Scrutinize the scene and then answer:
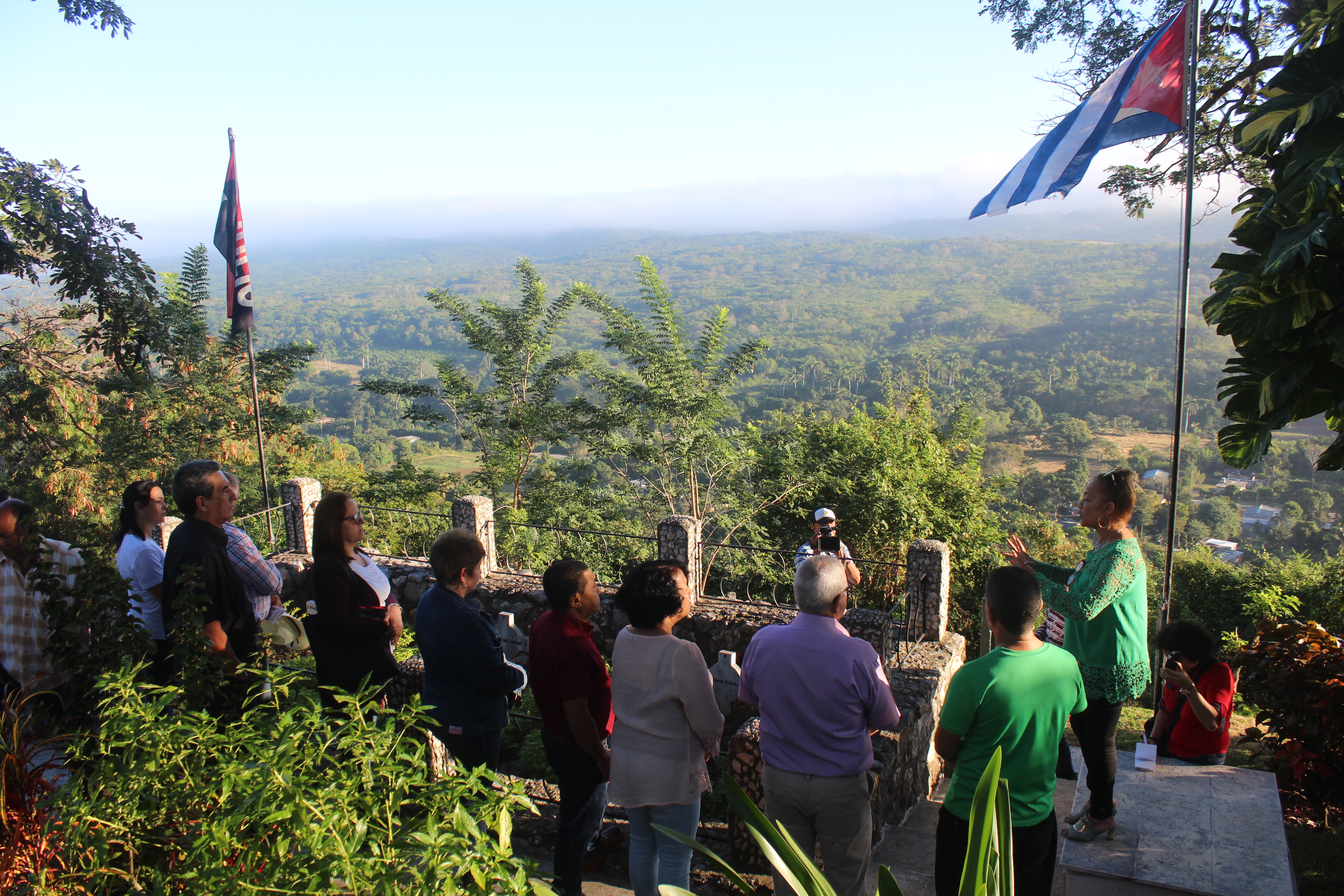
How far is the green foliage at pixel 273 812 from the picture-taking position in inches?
60.1

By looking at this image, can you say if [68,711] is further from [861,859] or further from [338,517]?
[861,859]

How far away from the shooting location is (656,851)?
116 inches

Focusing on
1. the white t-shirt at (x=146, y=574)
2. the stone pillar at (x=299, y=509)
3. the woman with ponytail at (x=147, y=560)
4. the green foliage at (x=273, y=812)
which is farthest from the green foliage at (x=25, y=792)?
the stone pillar at (x=299, y=509)

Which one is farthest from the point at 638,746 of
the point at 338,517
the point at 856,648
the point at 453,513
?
the point at 453,513

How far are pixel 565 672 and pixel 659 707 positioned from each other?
384 millimetres

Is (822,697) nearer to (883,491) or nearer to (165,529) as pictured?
(165,529)

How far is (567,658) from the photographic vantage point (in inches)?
116

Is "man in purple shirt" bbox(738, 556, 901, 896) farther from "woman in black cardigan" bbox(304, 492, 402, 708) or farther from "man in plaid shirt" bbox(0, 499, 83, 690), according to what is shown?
"man in plaid shirt" bbox(0, 499, 83, 690)

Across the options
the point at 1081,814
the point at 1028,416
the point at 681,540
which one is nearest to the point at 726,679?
the point at 681,540

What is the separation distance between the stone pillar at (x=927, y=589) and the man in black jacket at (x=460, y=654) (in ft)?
11.1

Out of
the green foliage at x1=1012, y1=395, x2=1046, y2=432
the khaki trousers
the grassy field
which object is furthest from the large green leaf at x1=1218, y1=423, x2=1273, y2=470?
the green foliage at x1=1012, y1=395, x2=1046, y2=432

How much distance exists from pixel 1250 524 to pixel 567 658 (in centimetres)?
5747

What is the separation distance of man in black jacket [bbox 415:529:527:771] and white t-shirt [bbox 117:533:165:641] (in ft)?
4.59

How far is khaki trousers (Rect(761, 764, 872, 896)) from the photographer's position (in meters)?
2.79
